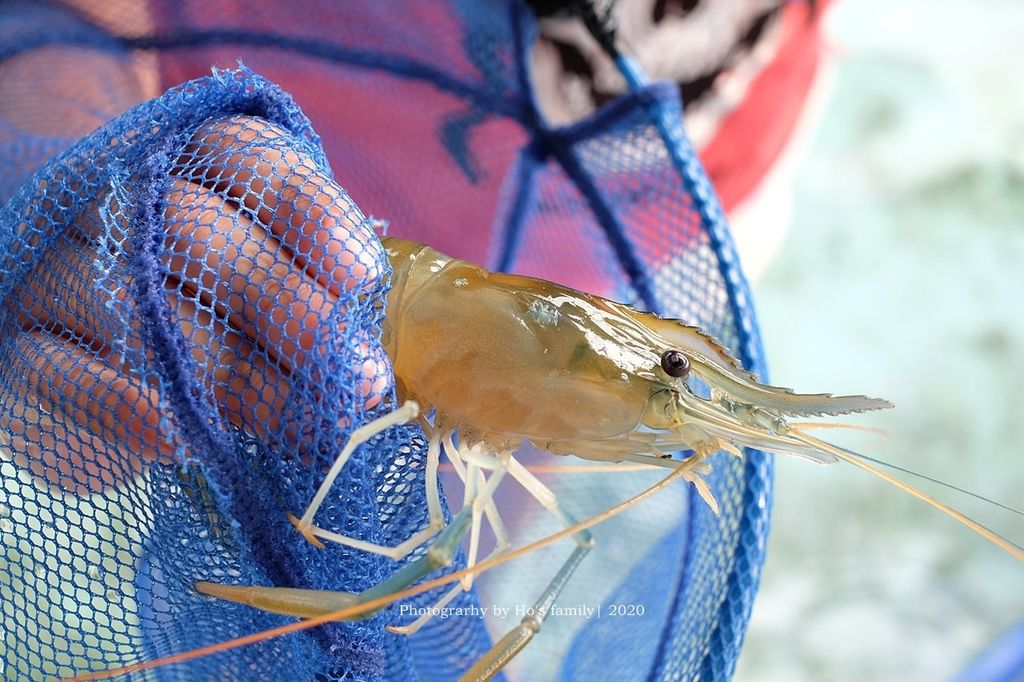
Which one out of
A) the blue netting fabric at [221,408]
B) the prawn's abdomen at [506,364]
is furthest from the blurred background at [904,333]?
the prawn's abdomen at [506,364]

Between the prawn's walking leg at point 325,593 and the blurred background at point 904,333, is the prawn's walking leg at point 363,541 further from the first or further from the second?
the blurred background at point 904,333

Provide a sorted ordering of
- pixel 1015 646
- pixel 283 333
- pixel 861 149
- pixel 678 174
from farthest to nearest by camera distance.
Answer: pixel 861 149
pixel 1015 646
pixel 678 174
pixel 283 333

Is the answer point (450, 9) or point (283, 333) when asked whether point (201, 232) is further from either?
point (450, 9)

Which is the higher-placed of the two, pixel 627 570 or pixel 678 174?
pixel 678 174

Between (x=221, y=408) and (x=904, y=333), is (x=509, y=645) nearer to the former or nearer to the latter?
(x=221, y=408)

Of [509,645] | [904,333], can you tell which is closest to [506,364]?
[509,645]

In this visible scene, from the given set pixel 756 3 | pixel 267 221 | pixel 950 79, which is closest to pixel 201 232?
pixel 267 221
